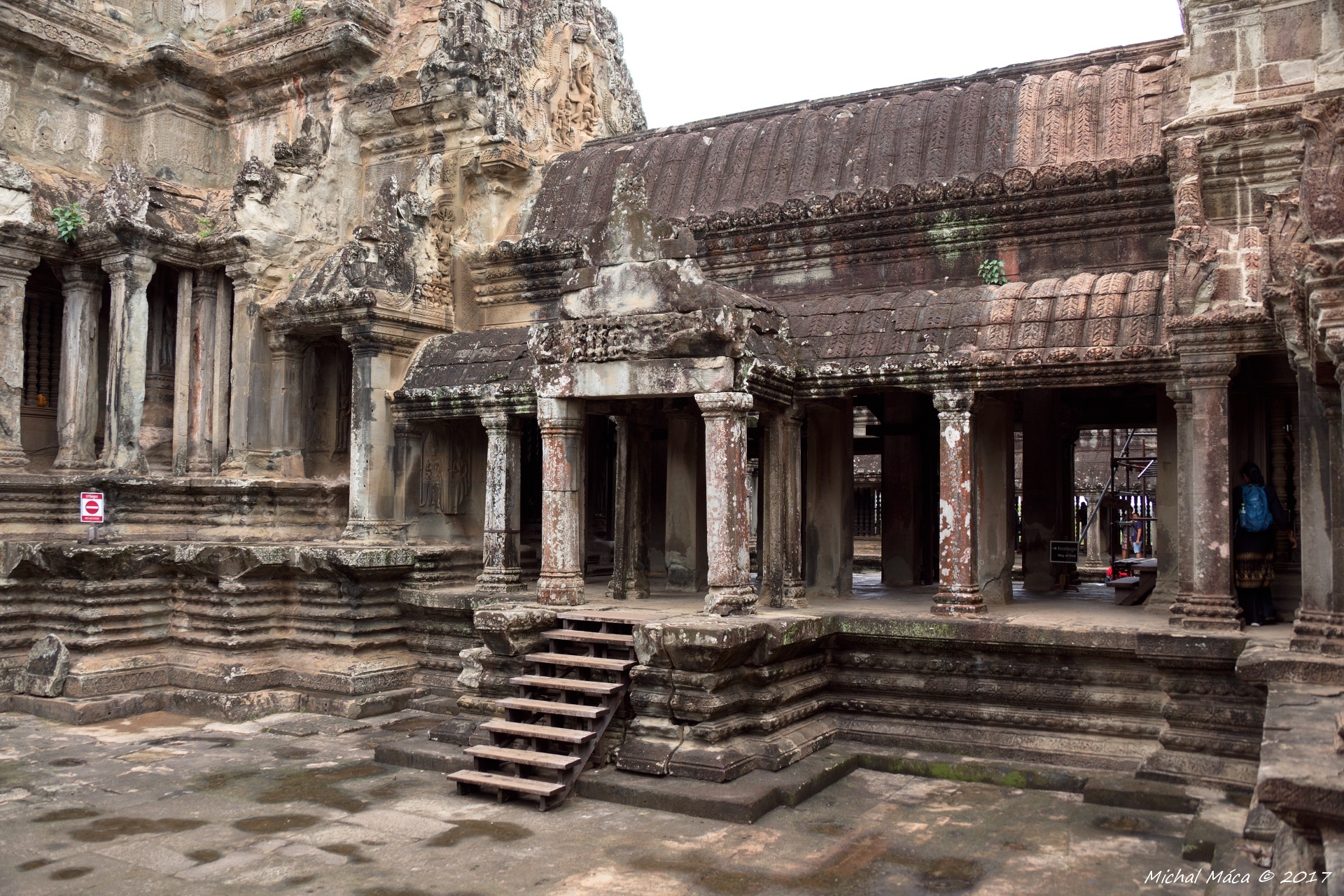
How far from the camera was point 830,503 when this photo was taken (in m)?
10.5

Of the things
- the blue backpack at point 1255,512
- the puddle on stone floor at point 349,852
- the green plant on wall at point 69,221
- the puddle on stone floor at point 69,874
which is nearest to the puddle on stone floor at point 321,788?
the puddle on stone floor at point 349,852

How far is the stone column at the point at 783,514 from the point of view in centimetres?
953

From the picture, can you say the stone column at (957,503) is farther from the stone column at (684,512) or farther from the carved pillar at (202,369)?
the carved pillar at (202,369)

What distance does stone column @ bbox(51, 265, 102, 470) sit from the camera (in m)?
12.2

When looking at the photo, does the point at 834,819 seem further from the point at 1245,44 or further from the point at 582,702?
the point at 1245,44

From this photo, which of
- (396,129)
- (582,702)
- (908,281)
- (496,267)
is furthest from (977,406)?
(396,129)

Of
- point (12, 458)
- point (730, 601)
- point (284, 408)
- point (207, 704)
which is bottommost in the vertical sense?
point (207, 704)

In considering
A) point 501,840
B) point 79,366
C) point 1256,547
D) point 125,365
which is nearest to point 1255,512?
point 1256,547

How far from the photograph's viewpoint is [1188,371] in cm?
788

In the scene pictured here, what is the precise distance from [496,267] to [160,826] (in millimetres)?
6791

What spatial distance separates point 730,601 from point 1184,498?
3.48 m

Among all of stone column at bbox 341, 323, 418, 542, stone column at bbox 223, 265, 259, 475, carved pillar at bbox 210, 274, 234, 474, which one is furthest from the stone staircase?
carved pillar at bbox 210, 274, 234, 474

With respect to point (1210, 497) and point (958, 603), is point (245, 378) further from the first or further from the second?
point (1210, 497)

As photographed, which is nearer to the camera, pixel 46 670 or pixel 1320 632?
pixel 1320 632
